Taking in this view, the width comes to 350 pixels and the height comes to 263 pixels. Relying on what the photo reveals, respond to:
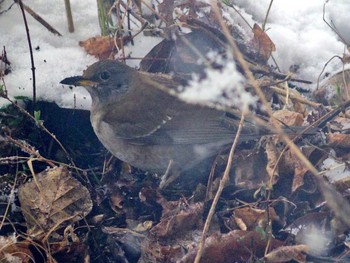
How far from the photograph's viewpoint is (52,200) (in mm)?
3846

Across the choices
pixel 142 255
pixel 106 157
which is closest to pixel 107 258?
pixel 142 255

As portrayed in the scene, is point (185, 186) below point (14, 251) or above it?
below

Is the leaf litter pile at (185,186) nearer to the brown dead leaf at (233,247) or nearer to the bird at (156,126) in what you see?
the brown dead leaf at (233,247)

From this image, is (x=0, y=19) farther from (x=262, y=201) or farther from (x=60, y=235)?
(x=262, y=201)

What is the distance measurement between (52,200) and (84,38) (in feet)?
5.04

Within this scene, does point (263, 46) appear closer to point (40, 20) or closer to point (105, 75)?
point (105, 75)

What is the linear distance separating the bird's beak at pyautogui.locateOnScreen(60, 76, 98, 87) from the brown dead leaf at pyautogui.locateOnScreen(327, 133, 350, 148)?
5.74 ft

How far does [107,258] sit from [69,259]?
0.25 m

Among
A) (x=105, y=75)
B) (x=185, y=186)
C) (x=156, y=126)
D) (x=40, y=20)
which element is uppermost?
(x=40, y=20)

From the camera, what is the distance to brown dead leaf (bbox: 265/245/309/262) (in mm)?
3428

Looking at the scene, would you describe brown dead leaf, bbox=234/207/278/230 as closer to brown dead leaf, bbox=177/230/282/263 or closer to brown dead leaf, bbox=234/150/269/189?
brown dead leaf, bbox=177/230/282/263

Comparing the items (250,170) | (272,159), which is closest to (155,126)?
(250,170)

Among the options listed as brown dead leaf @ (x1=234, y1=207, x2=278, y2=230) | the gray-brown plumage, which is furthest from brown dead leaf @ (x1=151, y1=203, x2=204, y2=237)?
the gray-brown plumage

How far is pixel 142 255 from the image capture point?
365 centimetres
